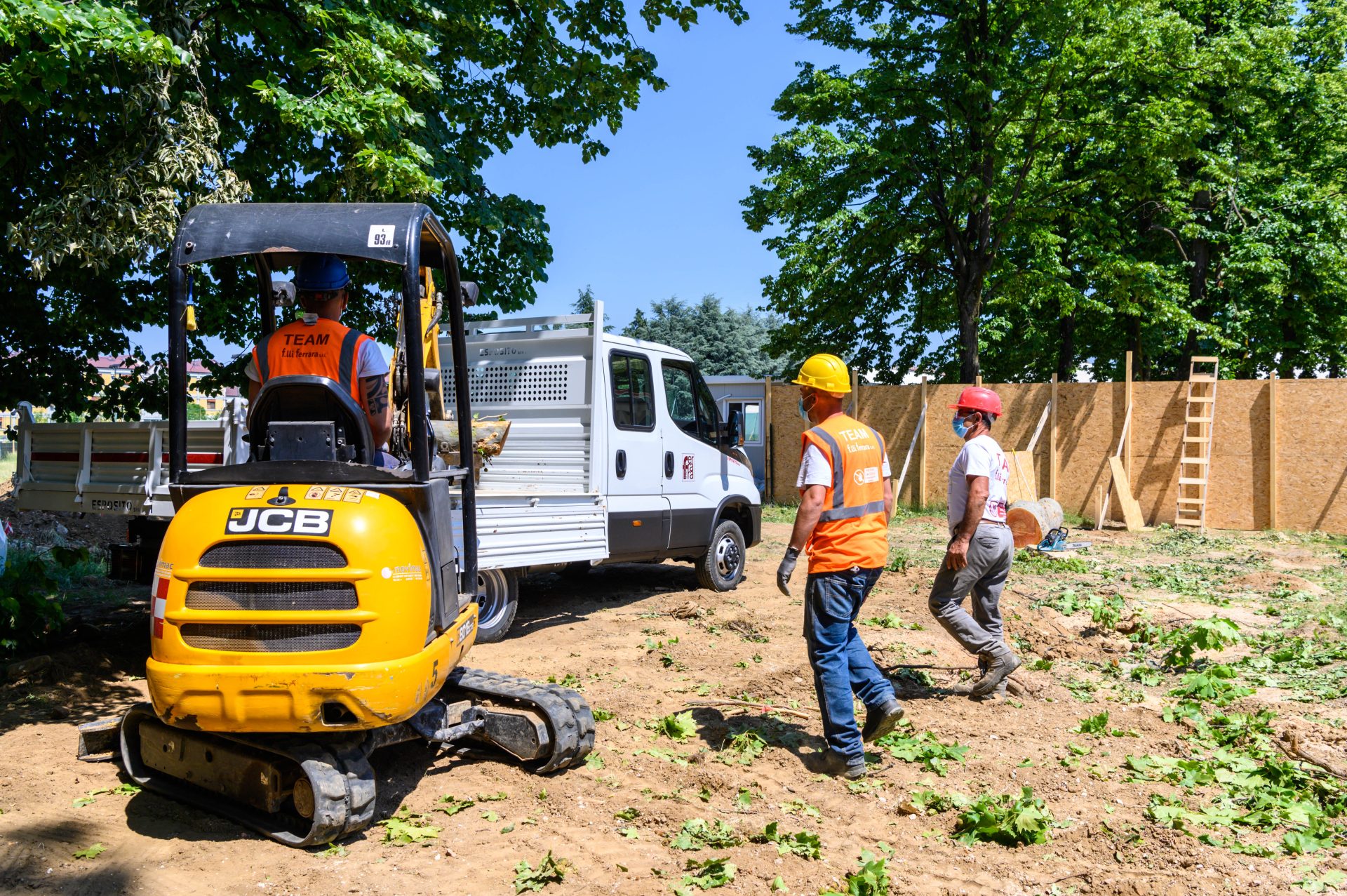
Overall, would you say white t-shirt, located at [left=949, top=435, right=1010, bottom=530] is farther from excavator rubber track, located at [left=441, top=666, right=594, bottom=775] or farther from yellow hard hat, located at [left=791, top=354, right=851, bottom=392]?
excavator rubber track, located at [left=441, top=666, right=594, bottom=775]

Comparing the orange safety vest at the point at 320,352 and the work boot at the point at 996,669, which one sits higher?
the orange safety vest at the point at 320,352

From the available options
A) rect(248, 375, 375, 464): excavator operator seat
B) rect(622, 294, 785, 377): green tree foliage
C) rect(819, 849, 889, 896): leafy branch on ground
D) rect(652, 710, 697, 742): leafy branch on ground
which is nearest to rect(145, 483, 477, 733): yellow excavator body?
rect(248, 375, 375, 464): excavator operator seat

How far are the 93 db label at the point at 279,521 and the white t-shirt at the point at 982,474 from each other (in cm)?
379

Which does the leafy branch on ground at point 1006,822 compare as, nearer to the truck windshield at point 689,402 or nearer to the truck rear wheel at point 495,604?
the truck rear wheel at point 495,604

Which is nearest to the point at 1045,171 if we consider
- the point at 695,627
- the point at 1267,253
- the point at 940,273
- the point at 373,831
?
the point at 940,273

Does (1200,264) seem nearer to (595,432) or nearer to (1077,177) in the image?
(1077,177)

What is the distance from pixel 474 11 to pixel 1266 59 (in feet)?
64.2

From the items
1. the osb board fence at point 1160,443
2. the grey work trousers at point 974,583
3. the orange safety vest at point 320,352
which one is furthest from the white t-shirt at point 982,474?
the osb board fence at point 1160,443

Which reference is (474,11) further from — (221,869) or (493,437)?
(221,869)

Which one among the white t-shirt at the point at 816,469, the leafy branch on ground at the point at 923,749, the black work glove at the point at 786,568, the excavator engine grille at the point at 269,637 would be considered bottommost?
the leafy branch on ground at the point at 923,749

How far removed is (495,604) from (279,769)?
12.7ft

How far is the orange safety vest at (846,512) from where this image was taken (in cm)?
509

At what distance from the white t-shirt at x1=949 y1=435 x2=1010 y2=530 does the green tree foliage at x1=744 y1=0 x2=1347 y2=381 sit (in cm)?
1358

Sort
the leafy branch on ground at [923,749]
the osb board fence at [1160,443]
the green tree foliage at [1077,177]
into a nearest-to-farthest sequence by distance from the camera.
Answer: the leafy branch on ground at [923,749], the osb board fence at [1160,443], the green tree foliage at [1077,177]
